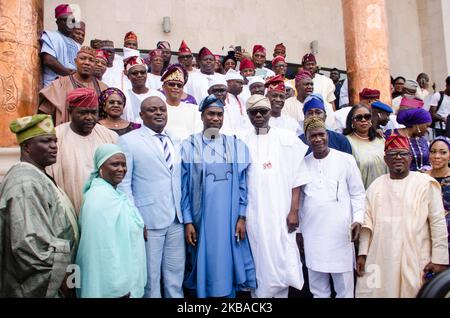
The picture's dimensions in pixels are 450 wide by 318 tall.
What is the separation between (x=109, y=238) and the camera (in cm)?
379

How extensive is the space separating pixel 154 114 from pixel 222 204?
105cm

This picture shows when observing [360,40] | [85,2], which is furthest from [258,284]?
[85,2]

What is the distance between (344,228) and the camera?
479cm

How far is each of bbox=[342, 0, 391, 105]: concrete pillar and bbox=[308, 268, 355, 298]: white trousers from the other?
366 centimetres

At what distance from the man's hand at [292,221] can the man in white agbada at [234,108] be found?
62.0 inches

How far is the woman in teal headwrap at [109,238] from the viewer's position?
3.76m

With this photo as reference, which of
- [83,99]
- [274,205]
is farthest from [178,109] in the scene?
[274,205]

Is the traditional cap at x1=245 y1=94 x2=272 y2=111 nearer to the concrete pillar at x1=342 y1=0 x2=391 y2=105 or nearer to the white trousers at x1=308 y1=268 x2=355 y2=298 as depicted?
the white trousers at x1=308 y1=268 x2=355 y2=298

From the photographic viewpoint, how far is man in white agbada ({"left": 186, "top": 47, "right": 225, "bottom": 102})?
7.41 meters

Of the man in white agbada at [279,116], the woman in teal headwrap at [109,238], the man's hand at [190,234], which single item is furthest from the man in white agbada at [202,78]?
the woman in teal headwrap at [109,238]

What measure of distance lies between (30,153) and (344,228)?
283 centimetres

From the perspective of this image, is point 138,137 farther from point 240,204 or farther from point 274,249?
point 274,249
